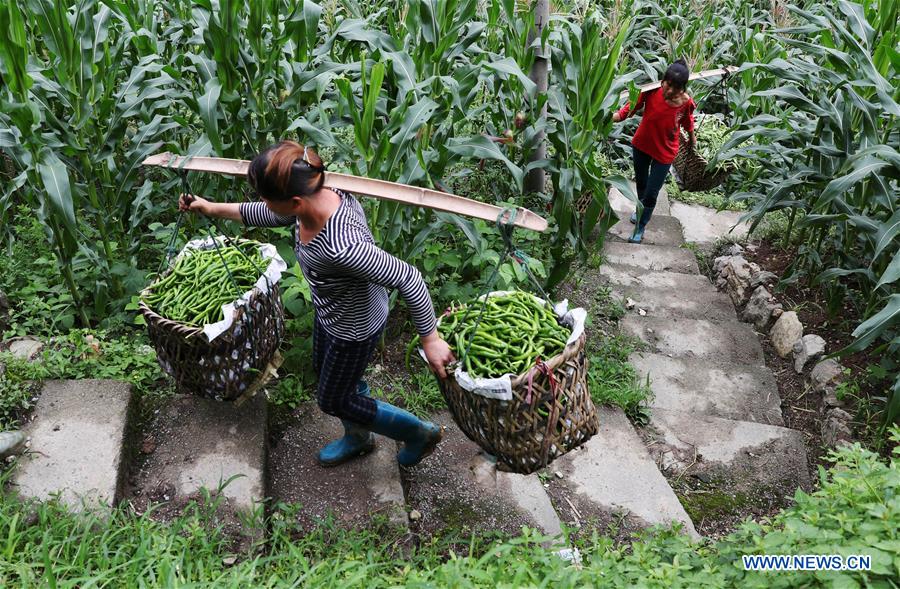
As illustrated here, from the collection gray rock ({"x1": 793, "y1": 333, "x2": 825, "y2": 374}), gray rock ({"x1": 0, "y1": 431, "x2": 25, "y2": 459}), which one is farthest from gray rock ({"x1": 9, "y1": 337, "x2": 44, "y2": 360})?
gray rock ({"x1": 793, "y1": 333, "x2": 825, "y2": 374})

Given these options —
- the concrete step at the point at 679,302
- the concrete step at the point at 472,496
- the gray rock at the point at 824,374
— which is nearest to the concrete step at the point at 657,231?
the concrete step at the point at 679,302

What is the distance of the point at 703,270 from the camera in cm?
593

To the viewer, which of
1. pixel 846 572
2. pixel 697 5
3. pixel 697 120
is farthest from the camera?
pixel 697 5

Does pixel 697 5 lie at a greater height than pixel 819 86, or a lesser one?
lesser

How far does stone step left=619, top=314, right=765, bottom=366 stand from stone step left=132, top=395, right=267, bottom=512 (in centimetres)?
261

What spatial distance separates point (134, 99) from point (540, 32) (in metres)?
2.55

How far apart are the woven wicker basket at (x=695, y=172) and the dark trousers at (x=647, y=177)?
126 centimetres

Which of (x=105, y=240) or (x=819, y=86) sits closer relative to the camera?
(x=105, y=240)

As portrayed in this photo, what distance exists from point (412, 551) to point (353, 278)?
1.10 m

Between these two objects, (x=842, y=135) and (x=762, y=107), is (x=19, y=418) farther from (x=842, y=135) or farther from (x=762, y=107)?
(x=762, y=107)

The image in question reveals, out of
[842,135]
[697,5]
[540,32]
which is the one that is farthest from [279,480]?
[697,5]

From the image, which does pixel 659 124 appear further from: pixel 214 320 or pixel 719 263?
pixel 214 320

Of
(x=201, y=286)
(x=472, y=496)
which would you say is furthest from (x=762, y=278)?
(x=201, y=286)

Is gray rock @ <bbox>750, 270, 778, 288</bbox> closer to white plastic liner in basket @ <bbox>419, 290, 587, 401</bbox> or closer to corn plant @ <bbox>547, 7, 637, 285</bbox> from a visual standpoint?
corn plant @ <bbox>547, 7, 637, 285</bbox>
